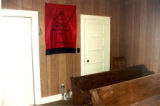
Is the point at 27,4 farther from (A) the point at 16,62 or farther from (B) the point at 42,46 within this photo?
(A) the point at 16,62

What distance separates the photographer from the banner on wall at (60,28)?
282 cm

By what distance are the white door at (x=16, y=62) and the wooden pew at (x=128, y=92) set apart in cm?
173

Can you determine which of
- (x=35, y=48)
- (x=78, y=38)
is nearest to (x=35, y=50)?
(x=35, y=48)

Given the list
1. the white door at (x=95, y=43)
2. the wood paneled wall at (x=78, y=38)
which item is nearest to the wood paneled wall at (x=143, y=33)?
the wood paneled wall at (x=78, y=38)

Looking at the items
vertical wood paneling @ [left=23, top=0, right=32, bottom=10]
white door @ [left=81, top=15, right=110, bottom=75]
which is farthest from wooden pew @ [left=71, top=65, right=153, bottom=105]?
vertical wood paneling @ [left=23, top=0, right=32, bottom=10]

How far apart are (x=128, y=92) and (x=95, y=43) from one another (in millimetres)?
1836

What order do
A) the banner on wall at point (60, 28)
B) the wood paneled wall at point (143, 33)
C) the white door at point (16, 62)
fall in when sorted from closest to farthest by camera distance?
the white door at point (16, 62) < the banner on wall at point (60, 28) < the wood paneled wall at point (143, 33)

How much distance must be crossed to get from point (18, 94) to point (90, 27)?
228cm

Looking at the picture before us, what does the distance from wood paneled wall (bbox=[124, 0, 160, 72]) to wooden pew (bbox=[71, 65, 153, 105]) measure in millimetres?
307

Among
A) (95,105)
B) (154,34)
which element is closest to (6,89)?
(95,105)

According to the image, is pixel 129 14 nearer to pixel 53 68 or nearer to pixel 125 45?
pixel 125 45

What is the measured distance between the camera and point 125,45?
379 centimetres

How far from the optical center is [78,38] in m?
3.19

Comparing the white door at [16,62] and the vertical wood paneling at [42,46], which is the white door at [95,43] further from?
→ the white door at [16,62]
